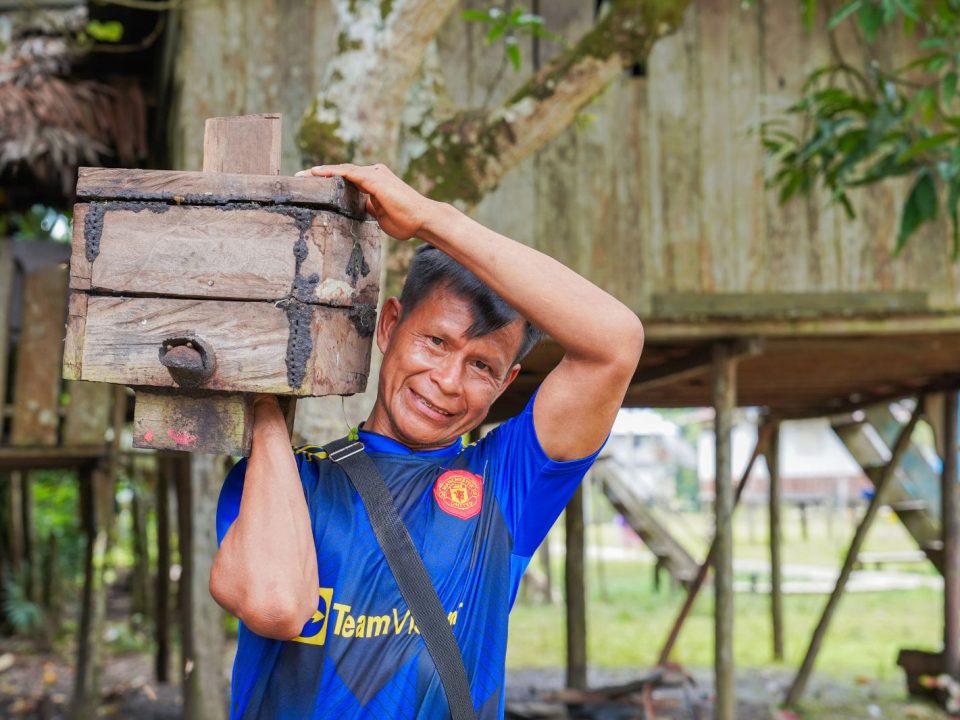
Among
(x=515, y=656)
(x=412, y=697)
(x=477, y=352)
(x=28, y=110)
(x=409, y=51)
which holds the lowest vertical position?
(x=515, y=656)

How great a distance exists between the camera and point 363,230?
6.43 ft

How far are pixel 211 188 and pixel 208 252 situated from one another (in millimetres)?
107

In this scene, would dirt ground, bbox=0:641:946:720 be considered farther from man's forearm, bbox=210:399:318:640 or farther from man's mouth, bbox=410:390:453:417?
man's forearm, bbox=210:399:318:640

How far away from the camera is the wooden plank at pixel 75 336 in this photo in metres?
1.81

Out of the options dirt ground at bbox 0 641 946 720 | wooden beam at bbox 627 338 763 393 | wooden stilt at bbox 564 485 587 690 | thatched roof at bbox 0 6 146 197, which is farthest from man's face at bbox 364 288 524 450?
wooden stilt at bbox 564 485 587 690

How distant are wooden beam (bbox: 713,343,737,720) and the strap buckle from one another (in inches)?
176

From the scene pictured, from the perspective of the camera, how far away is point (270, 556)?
1660 millimetres

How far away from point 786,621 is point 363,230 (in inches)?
505

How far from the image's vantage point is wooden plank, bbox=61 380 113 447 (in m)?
6.61

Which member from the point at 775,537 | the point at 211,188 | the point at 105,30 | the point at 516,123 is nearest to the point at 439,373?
the point at 211,188

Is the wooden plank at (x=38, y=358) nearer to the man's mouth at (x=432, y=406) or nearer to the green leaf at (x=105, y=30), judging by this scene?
the green leaf at (x=105, y=30)

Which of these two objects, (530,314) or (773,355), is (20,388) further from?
(530,314)

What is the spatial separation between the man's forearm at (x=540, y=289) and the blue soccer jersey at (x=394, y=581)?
190 mm

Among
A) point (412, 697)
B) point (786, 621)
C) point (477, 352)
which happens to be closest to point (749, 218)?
point (477, 352)
